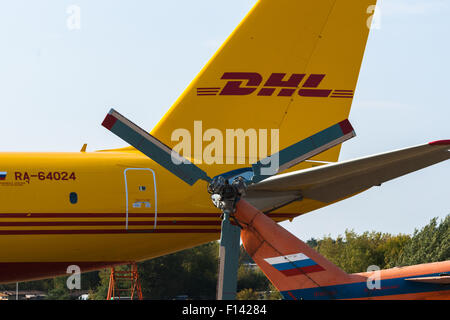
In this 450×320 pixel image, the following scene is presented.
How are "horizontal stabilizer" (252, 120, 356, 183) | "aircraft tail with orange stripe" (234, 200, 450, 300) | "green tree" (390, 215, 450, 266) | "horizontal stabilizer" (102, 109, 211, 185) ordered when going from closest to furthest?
"horizontal stabilizer" (102, 109, 211, 185) < "horizontal stabilizer" (252, 120, 356, 183) < "aircraft tail with orange stripe" (234, 200, 450, 300) < "green tree" (390, 215, 450, 266)

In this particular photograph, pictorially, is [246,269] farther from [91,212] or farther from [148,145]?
[148,145]

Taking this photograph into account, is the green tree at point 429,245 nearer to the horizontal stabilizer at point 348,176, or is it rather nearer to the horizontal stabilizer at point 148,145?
the horizontal stabilizer at point 348,176

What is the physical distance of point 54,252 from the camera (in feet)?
93.4

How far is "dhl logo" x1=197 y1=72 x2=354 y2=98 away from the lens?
30844mm

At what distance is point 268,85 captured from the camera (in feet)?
101

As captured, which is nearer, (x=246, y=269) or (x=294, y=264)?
(x=294, y=264)

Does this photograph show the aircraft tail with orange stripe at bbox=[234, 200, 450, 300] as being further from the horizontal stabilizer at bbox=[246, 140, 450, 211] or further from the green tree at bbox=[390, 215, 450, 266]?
the green tree at bbox=[390, 215, 450, 266]

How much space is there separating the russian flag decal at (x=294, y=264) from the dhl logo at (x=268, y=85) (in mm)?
11349

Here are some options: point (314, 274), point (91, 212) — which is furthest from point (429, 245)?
point (314, 274)

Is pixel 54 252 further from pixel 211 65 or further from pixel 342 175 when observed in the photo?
pixel 342 175

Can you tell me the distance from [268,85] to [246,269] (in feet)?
215

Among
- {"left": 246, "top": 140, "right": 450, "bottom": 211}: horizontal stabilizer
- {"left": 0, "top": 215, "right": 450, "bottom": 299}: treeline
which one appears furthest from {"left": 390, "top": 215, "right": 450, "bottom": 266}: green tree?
{"left": 246, "top": 140, "right": 450, "bottom": 211}: horizontal stabilizer

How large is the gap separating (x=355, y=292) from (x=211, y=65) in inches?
504
